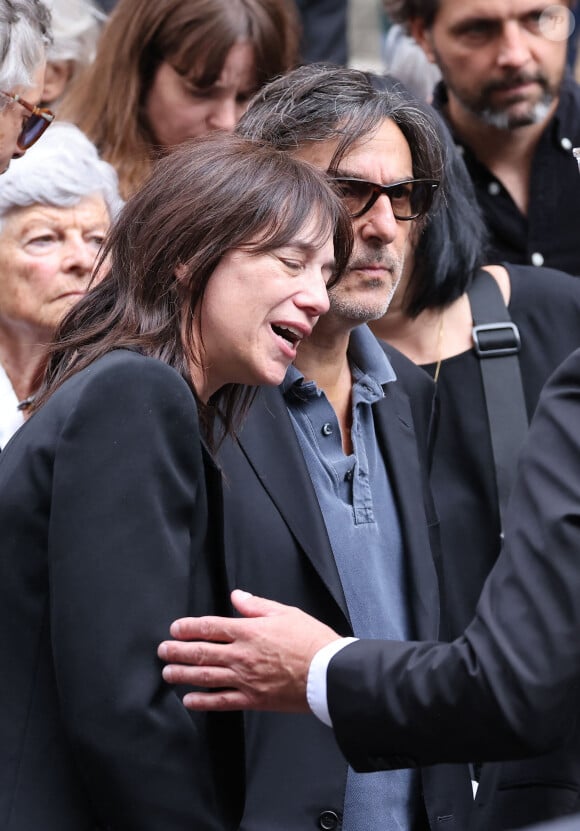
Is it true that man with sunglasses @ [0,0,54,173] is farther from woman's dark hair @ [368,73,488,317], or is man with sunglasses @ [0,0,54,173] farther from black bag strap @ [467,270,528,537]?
black bag strap @ [467,270,528,537]

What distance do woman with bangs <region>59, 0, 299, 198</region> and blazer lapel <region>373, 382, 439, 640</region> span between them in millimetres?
1395

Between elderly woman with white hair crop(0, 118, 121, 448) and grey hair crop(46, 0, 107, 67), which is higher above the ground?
grey hair crop(46, 0, 107, 67)

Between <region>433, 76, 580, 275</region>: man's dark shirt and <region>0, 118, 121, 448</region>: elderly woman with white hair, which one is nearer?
<region>0, 118, 121, 448</region>: elderly woman with white hair

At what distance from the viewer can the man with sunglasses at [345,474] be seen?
253 cm

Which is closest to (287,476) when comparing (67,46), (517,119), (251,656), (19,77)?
(251,656)

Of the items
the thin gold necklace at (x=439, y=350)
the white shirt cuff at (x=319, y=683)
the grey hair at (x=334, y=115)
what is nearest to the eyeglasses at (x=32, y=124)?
the grey hair at (x=334, y=115)

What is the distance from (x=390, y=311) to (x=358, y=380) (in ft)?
2.36

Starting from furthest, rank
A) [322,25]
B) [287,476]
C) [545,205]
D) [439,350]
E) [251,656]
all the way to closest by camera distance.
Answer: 1. [322,25]
2. [545,205]
3. [439,350]
4. [287,476]
5. [251,656]

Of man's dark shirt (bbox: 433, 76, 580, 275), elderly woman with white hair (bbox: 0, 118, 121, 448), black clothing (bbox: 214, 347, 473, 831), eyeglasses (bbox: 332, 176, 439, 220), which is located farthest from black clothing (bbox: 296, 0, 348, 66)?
black clothing (bbox: 214, 347, 473, 831)

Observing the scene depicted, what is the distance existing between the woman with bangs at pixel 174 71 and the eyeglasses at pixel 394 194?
1150 mm

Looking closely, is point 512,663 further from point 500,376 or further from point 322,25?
point 322,25

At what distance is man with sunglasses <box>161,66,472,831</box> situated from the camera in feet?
8.30

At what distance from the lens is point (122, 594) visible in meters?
2.05

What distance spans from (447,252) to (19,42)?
1252mm
